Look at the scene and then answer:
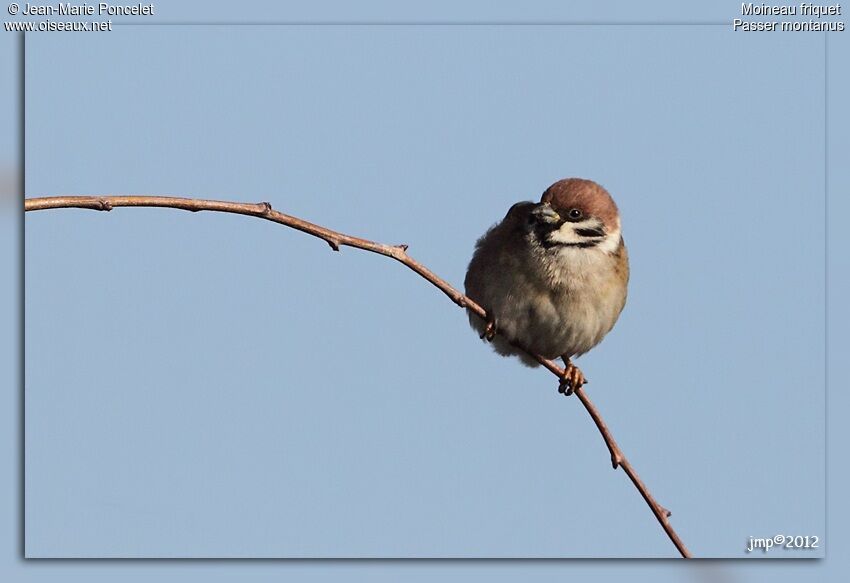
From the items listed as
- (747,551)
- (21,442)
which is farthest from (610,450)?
(21,442)

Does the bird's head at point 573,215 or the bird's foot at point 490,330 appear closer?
the bird's head at point 573,215

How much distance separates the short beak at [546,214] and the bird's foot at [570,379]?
1.02 metres

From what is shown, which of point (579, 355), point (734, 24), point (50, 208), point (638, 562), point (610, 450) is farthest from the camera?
point (579, 355)

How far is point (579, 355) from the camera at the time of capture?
24.6ft

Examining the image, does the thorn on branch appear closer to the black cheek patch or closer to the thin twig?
the thin twig

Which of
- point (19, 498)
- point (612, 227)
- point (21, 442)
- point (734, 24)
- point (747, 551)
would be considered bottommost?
point (747, 551)

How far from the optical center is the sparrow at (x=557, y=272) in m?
6.60

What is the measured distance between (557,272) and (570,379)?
799 mm

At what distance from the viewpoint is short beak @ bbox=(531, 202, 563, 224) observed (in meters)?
6.54

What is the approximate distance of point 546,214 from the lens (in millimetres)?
6555

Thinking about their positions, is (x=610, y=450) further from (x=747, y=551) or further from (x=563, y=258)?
(x=563, y=258)

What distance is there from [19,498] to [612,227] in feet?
13.0

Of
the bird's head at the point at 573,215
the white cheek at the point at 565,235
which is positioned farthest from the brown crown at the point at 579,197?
the white cheek at the point at 565,235

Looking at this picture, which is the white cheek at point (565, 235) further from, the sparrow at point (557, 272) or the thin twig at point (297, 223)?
the thin twig at point (297, 223)
